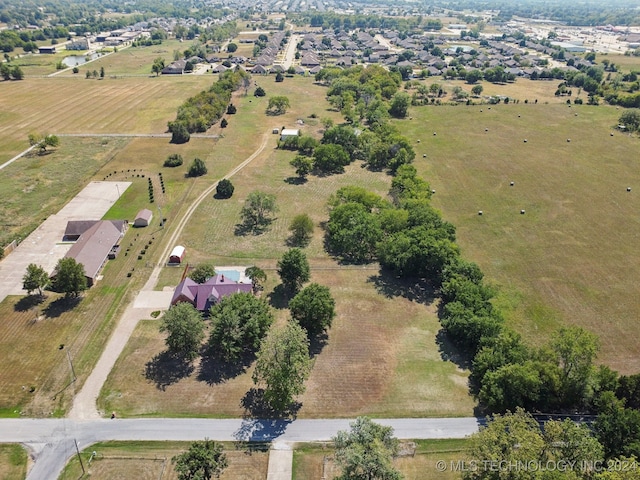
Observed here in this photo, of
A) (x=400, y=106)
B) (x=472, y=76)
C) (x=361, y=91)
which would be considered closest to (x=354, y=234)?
(x=400, y=106)

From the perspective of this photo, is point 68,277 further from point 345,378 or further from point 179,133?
point 179,133

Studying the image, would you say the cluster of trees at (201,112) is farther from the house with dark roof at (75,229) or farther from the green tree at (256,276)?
the green tree at (256,276)

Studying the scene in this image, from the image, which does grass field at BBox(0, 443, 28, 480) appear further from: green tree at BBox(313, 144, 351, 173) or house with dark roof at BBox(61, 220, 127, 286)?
green tree at BBox(313, 144, 351, 173)

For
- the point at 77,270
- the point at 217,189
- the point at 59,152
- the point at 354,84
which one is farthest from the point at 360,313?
the point at 354,84

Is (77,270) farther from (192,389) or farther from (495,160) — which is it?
(495,160)

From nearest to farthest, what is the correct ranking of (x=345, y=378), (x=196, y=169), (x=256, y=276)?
(x=345, y=378), (x=256, y=276), (x=196, y=169)

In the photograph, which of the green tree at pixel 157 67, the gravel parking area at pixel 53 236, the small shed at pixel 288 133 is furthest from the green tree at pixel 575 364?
the green tree at pixel 157 67
